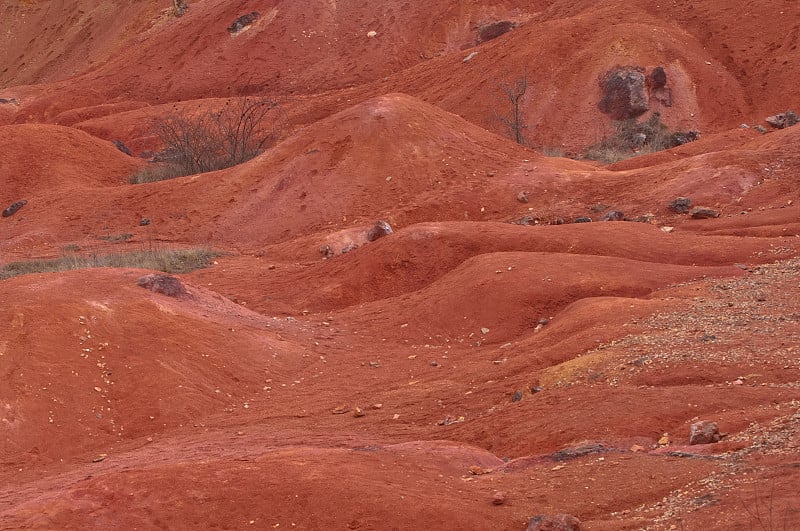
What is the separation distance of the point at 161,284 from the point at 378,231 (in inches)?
269

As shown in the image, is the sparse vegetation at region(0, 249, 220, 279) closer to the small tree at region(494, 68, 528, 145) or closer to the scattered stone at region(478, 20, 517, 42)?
the small tree at region(494, 68, 528, 145)

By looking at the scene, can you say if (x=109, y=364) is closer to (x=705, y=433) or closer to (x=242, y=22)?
(x=705, y=433)

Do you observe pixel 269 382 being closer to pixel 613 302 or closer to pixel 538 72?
pixel 613 302

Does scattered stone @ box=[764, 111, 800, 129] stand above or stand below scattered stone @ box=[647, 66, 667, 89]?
below

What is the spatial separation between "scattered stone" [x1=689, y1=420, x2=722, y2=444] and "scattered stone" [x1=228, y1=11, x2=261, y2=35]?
1395 inches

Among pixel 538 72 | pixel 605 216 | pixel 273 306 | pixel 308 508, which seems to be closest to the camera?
pixel 308 508

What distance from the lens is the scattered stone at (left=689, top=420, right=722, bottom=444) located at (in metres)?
8.28

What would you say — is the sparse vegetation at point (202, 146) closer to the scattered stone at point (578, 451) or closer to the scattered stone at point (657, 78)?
the scattered stone at point (657, 78)

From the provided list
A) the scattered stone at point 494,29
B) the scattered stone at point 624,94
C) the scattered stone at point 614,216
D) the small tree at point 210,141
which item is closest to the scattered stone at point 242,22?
the small tree at point 210,141

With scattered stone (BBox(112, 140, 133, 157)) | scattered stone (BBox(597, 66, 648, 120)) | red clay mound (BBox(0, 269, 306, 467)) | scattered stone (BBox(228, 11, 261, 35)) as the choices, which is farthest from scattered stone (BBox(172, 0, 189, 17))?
red clay mound (BBox(0, 269, 306, 467))

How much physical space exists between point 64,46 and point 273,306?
37.9 m

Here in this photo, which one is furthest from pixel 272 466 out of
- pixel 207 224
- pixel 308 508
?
pixel 207 224

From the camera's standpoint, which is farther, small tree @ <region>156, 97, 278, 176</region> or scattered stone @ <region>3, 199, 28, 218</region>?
small tree @ <region>156, 97, 278, 176</region>

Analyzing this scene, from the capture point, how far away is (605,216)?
2047 cm
